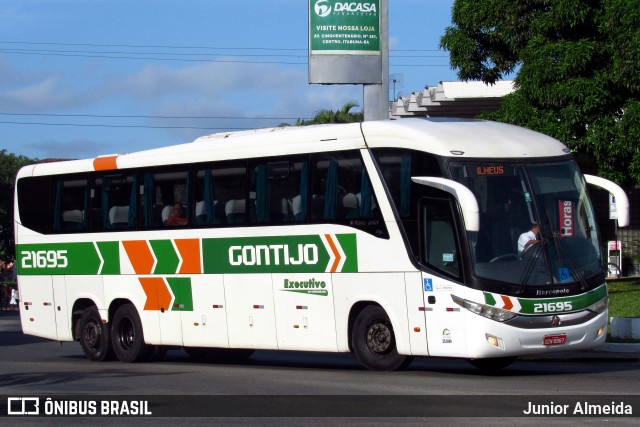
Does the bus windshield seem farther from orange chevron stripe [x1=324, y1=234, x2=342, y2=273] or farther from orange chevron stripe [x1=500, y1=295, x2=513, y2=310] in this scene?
orange chevron stripe [x1=324, y1=234, x2=342, y2=273]

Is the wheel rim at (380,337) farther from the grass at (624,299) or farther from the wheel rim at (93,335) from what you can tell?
the grass at (624,299)

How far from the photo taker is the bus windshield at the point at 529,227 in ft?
51.2

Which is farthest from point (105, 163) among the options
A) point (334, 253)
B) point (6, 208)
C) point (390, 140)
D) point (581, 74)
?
point (6, 208)

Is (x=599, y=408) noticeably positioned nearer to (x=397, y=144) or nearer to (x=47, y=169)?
(x=397, y=144)

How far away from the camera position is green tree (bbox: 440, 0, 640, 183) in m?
27.7

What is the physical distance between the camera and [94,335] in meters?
22.1

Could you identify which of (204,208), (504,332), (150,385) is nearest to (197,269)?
(204,208)

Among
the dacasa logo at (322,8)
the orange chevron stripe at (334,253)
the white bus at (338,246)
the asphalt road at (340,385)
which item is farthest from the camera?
the dacasa logo at (322,8)

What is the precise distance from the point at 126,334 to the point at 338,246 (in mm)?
5895

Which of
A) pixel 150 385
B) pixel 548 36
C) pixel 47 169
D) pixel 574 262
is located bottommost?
pixel 150 385

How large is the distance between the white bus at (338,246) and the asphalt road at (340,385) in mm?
562

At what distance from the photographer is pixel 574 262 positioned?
1600 cm

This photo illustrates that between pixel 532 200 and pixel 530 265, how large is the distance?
90 cm

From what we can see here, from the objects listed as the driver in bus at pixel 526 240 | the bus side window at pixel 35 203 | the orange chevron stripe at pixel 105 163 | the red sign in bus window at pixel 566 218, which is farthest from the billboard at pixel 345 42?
the driver in bus at pixel 526 240
